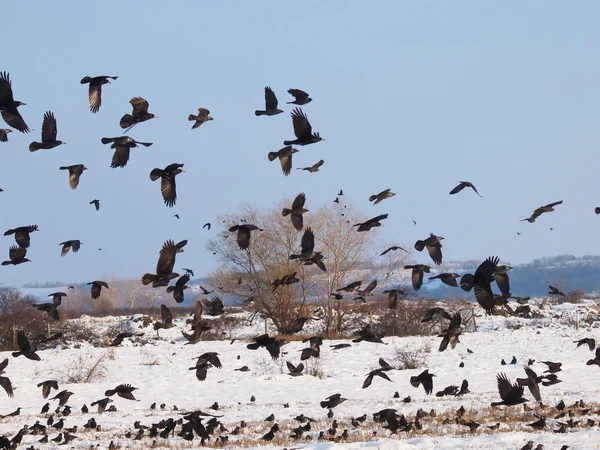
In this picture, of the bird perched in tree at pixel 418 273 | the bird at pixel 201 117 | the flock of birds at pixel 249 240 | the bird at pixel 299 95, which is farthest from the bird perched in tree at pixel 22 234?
the bird perched in tree at pixel 418 273

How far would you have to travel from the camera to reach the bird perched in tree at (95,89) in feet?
33.8

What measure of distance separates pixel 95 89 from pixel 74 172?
4.63 ft

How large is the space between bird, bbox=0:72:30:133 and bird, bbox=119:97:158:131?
121cm

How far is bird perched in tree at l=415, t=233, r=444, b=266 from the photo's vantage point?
1095 cm

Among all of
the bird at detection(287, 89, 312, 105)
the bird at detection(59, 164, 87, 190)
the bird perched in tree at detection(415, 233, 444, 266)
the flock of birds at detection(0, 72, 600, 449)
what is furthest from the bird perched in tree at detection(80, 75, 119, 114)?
the bird perched in tree at detection(415, 233, 444, 266)

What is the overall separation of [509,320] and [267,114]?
35.7 m

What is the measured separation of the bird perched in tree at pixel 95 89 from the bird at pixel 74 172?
48.2 inches

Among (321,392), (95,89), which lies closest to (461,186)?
(95,89)

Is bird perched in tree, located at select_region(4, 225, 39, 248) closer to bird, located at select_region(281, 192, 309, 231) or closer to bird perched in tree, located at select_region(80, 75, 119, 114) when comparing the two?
bird perched in tree, located at select_region(80, 75, 119, 114)

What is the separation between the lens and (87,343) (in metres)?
38.0

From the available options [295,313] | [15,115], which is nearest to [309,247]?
[15,115]

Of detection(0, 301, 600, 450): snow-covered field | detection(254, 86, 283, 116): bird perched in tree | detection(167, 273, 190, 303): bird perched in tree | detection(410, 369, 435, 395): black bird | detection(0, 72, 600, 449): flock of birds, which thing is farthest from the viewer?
detection(0, 301, 600, 450): snow-covered field

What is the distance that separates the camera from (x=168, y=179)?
10.1 m

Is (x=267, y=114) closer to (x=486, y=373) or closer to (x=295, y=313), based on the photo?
(x=486, y=373)
